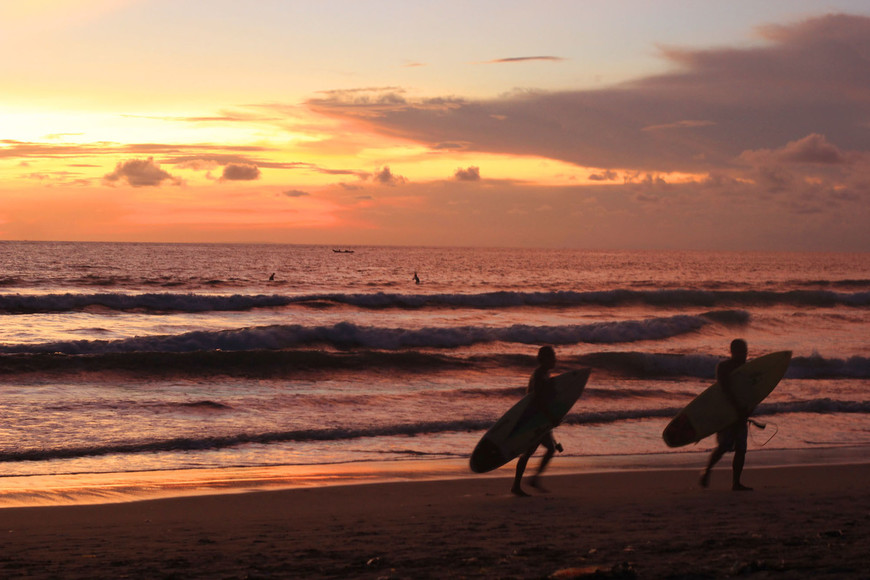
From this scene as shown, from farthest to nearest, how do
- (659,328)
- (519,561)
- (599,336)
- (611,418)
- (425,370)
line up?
(659,328), (599,336), (425,370), (611,418), (519,561)

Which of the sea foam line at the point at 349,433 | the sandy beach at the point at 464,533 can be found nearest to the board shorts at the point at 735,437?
the sandy beach at the point at 464,533

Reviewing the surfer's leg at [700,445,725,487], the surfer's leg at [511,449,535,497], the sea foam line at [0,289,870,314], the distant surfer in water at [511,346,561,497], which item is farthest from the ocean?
the surfer's leg at [511,449,535,497]

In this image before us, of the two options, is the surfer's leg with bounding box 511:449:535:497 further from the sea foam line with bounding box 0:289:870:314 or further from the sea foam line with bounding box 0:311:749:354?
the sea foam line with bounding box 0:289:870:314

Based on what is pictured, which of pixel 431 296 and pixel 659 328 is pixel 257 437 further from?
pixel 431 296

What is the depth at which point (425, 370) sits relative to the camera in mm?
21016

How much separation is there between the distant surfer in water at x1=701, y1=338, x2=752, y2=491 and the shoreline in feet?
4.27

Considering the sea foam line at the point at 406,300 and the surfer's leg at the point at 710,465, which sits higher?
the sea foam line at the point at 406,300

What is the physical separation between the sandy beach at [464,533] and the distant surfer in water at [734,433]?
8.5 inches

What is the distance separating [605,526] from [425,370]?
1431 centimetres

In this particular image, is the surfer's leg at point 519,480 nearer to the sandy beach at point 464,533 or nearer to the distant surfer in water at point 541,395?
the distant surfer in water at point 541,395

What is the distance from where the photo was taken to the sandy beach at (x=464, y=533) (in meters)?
5.41

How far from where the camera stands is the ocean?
11.5 meters

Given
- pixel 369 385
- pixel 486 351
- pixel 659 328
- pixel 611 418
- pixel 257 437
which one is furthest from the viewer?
pixel 659 328

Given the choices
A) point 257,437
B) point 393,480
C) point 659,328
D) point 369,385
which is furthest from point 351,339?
point 393,480
